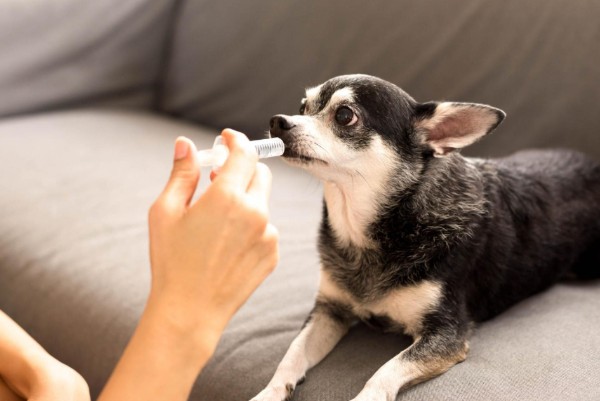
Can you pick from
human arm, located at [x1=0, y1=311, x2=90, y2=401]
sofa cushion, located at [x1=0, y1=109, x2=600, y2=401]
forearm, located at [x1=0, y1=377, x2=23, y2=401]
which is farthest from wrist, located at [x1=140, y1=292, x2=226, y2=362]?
sofa cushion, located at [x1=0, y1=109, x2=600, y2=401]

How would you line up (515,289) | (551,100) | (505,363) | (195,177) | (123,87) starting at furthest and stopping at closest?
(123,87) → (551,100) → (515,289) → (505,363) → (195,177)

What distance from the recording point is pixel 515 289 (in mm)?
1569

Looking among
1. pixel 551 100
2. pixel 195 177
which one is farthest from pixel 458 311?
pixel 551 100

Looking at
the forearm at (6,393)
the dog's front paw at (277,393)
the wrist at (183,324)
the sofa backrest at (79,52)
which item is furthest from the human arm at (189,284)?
the sofa backrest at (79,52)

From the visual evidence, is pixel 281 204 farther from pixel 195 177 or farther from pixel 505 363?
pixel 195 177

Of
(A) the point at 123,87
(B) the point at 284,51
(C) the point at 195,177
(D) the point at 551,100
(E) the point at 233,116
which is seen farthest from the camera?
(A) the point at 123,87

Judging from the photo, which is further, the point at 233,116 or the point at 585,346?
the point at 233,116

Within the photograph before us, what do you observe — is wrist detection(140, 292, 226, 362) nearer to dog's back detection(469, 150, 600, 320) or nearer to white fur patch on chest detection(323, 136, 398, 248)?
white fur patch on chest detection(323, 136, 398, 248)

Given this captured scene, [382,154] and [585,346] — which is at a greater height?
[382,154]

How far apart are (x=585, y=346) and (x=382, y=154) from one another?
22.5 inches

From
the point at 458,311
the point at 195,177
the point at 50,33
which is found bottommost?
the point at 458,311

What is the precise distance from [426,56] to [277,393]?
1243 mm

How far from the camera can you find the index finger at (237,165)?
2.84ft

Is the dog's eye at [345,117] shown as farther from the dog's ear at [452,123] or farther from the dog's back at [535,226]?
Result: the dog's back at [535,226]
